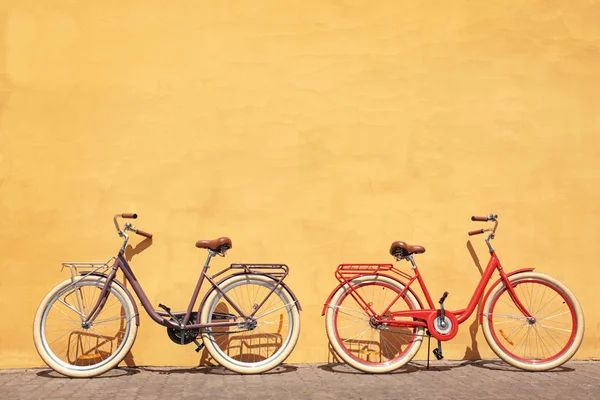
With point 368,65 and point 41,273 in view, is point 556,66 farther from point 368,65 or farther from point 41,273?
point 41,273

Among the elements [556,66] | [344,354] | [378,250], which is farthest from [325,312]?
[556,66]

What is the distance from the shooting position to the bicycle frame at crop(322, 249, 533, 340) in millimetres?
5703

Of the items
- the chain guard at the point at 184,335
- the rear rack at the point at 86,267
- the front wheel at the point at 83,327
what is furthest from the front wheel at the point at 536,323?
the rear rack at the point at 86,267

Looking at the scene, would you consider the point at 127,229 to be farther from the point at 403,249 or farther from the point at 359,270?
the point at 403,249

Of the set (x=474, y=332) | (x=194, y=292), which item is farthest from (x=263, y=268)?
(x=474, y=332)

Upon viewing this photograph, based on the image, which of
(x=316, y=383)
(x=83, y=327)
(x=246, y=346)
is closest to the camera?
(x=316, y=383)

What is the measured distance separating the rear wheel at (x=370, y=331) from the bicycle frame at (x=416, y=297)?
6cm

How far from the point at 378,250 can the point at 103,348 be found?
2.61 metres

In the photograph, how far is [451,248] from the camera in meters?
6.20

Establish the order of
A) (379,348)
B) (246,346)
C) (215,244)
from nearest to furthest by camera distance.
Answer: (215,244) → (246,346) → (379,348)

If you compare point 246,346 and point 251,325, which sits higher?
point 251,325

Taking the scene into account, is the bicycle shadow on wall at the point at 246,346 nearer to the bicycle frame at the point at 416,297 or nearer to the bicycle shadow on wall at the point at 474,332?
the bicycle frame at the point at 416,297

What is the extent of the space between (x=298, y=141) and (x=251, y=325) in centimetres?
174

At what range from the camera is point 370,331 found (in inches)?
A: 238
